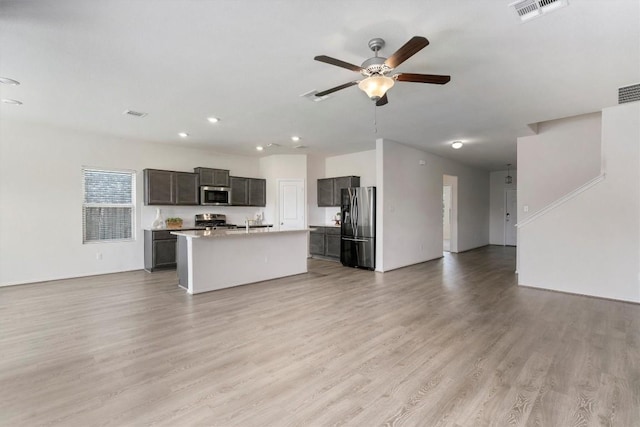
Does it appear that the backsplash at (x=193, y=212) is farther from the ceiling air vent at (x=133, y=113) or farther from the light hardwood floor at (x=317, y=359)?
the ceiling air vent at (x=133, y=113)

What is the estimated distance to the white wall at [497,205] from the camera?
10547 millimetres

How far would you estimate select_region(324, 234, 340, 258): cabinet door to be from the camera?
7.41 meters

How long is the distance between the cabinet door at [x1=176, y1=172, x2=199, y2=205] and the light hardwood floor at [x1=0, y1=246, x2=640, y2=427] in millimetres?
2514

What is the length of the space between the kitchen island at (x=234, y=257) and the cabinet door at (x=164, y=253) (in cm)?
139

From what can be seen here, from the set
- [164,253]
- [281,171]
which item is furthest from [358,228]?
[164,253]

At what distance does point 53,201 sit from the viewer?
5.41 metres

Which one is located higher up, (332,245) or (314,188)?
(314,188)

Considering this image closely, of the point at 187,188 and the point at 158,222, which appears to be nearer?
the point at 158,222

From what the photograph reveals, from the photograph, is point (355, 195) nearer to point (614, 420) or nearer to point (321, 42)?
point (321, 42)

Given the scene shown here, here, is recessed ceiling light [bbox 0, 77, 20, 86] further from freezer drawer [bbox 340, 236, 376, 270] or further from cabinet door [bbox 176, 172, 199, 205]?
freezer drawer [bbox 340, 236, 376, 270]

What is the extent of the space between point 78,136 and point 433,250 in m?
8.24

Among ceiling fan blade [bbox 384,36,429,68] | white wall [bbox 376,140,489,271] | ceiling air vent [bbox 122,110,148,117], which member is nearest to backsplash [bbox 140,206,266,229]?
ceiling air vent [bbox 122,110,148,117]

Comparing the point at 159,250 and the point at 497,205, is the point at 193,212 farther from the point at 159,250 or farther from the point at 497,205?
the point at 497,205

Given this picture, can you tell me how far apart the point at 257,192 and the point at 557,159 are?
21.2 ft
